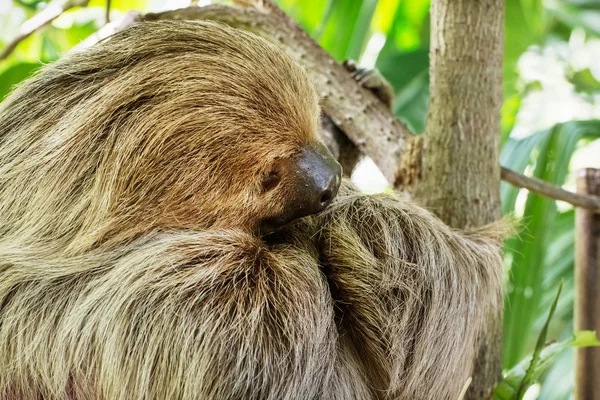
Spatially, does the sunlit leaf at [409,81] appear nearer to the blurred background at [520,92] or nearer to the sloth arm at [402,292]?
the blurred background at [520,92]

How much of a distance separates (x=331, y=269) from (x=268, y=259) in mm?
99

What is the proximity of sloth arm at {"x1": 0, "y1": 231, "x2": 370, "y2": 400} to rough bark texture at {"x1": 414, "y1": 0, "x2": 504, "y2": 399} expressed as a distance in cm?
39

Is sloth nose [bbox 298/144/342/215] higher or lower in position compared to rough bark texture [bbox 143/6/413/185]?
lower

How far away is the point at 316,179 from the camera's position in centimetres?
79

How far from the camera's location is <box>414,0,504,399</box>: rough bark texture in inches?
43.8

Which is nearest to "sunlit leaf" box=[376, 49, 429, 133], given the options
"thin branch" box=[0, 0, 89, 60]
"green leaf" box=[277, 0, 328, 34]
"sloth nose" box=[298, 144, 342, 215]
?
"green leaf" box=[277, 0, 328, 34]

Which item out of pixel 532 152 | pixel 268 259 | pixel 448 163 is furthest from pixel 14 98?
pixel 532 152

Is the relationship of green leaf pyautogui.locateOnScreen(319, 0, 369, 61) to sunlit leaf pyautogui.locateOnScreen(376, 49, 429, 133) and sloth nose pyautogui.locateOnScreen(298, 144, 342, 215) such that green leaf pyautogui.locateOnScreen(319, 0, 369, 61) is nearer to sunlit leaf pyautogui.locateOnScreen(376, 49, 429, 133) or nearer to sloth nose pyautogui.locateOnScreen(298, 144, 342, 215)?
sunlit leaf pyautogui.locateOnScreen(376, 49, 429, 133)

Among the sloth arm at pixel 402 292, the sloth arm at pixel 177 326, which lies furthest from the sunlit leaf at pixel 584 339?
the sloth arm at pixel 177 326

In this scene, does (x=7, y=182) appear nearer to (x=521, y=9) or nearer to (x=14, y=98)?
(x=14, y=98)

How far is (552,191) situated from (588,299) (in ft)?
0.66

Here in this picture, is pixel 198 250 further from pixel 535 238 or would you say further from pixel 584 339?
pixel 535 238

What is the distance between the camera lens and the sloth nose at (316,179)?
31.0 inches

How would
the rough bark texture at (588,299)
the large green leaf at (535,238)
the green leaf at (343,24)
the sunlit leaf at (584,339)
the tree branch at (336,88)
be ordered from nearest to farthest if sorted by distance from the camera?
the sunlit leaf at (584,339)
the rough bark texture at (588,299)
the tree branch at (336,88)
the large green leaf at (535,238)
the green leaf at (343,24)
